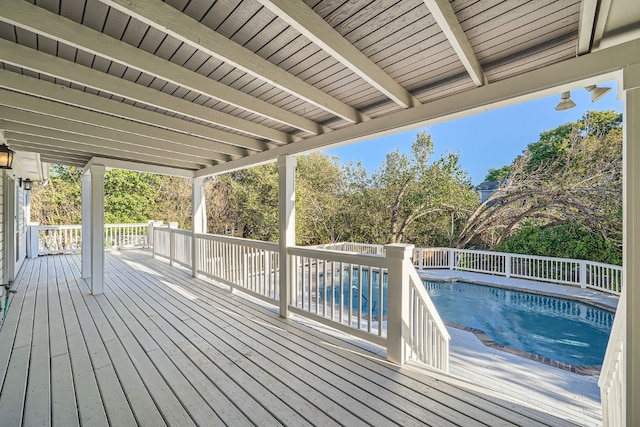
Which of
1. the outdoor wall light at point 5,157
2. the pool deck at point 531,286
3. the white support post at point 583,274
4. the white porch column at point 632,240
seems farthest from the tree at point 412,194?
the outdoor wall light at point 5,157

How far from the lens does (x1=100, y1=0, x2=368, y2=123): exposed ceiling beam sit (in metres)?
1.40

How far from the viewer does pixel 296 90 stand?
7.32 feet

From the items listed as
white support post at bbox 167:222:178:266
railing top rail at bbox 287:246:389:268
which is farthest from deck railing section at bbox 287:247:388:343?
white support post at bbox 167:222:178:266

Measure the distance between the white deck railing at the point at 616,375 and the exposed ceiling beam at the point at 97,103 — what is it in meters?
3.89

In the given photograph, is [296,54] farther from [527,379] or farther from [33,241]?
[33,241]

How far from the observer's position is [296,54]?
194 cm

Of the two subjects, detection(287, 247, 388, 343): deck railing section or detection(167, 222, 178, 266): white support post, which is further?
detection(167, 222, 178, 266): white support post

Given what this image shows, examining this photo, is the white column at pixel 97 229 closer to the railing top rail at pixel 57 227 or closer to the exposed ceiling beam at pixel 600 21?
the railing top rail at pixel 57 227

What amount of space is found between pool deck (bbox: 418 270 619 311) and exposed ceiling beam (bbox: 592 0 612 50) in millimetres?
7352

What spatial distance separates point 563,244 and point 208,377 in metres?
11.3

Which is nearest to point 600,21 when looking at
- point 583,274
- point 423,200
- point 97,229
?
point 97,229

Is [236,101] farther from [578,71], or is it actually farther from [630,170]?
[630,170]

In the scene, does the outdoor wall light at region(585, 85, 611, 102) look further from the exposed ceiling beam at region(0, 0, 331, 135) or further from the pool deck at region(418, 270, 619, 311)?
the pool deck at region(418, 270, 619, 311)

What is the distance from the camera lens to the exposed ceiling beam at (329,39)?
4.62 feet
